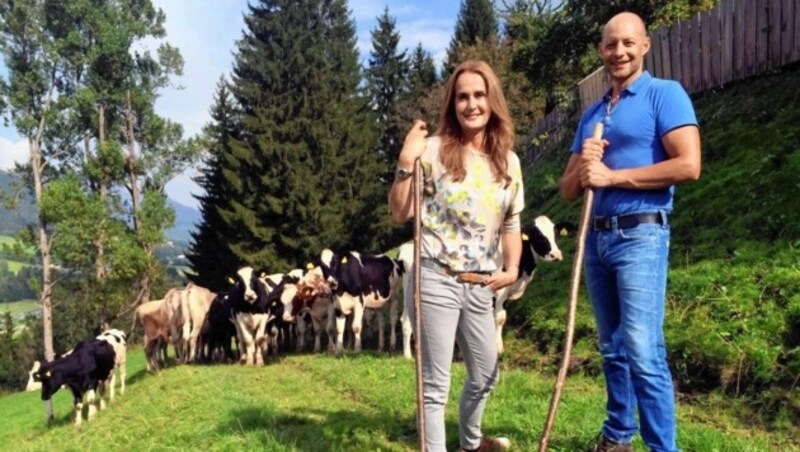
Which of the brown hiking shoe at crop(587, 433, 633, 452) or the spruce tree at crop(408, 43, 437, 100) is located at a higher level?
the spruce tree at crop(408, 43, 437, 100)

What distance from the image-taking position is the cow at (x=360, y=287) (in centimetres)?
1128

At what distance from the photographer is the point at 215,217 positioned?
3503cm

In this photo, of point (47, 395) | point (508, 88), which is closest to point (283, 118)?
point (508, 88)

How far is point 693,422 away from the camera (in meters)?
4.95

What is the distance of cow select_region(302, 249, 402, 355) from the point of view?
37.0ft

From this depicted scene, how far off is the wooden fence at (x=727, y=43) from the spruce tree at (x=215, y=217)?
79.2 feet

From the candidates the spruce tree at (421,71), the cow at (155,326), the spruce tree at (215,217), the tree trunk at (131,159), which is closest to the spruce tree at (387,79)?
the spruce tree at (421,71)

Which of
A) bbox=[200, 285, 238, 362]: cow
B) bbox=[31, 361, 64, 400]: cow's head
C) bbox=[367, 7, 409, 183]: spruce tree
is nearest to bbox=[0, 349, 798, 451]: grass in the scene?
bbox=[31, 361, 64, 400]: cow's head

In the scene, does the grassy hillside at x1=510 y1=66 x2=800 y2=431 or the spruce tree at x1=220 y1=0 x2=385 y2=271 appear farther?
the spruce tree at x1=220 y1=0 x2=385 y2=271

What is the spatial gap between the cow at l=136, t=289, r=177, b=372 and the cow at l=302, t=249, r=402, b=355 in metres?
4.60

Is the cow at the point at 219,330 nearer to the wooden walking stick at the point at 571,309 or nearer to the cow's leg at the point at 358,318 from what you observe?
the cow's leg at the point at 358,318

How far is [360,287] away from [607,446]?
777 cm

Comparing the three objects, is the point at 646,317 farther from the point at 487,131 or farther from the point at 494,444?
the point at 494,444

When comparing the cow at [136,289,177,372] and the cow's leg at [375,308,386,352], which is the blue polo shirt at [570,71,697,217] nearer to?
the cow's leg at [375,308,386,352]
